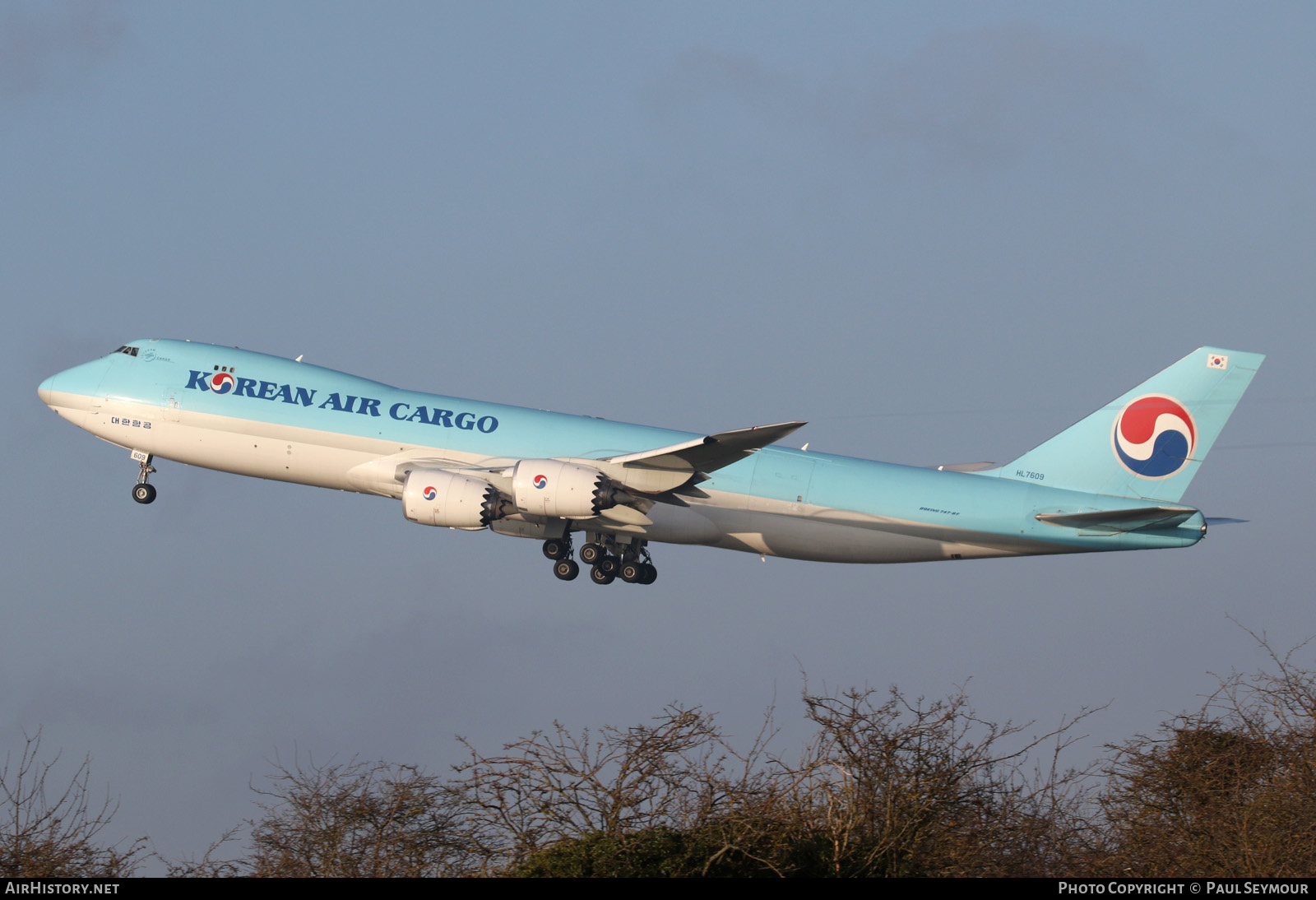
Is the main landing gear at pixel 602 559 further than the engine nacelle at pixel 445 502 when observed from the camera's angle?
Yes

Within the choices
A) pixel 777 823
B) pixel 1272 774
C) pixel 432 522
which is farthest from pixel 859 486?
pixel 777 823

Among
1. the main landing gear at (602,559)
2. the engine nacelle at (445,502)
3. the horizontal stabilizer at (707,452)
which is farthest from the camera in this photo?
the main landing gear at (602,559)

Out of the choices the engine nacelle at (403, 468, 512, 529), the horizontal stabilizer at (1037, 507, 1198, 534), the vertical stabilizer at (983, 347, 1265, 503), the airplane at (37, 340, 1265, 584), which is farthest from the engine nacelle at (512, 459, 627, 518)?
the horizontal stabilizer at (1037, 507, 1198, 534)

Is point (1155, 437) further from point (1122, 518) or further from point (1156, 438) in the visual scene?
point (1122, 518)

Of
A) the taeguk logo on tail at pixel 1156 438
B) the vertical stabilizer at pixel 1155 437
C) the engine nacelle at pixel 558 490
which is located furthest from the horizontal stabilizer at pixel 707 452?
the taeguk logo on tail at pixel 1156 438

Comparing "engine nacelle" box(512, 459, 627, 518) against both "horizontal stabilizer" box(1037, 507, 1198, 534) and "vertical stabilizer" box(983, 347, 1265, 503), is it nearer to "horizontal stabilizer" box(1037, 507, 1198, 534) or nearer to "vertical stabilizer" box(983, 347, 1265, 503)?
"vertical stabilizer" box(983, 347, 1265, 503)

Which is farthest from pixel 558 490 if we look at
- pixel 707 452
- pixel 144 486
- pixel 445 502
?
pixel 144 486

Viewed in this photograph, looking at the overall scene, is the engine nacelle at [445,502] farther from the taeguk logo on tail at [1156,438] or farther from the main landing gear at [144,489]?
the taeguk logo on tail at [1156,438]

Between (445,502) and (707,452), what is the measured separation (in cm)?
755

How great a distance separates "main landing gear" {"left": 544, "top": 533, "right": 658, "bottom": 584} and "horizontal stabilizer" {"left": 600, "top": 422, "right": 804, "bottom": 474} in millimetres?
4008

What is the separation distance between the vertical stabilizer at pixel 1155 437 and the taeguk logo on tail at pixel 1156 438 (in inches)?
1.0

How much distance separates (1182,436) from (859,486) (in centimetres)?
984

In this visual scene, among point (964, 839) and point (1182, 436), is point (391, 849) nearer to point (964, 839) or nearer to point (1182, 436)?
point (964, 839)

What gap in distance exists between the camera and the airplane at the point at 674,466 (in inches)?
1526
